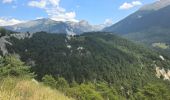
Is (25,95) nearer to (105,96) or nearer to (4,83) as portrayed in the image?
(4,83)

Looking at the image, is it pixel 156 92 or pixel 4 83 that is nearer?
pixel 4 83

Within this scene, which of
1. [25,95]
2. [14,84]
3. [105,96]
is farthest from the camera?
[105,96]

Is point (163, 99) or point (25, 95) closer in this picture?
point (25, 95)

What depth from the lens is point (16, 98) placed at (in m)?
8.12

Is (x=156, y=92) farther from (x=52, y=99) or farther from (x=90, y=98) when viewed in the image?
(x=52, y=99)

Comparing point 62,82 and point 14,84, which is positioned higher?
point 14,84

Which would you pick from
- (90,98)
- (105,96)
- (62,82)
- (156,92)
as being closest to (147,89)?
(156,92)

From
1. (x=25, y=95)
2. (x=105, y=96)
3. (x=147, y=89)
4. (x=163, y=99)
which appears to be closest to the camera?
(x=25, y=95)

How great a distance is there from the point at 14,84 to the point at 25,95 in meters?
0.85

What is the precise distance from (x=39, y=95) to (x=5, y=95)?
→ 1645 millimetres

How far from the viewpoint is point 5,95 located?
7.91m

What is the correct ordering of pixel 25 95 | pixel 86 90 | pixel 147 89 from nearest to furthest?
pixel 25 95, pixel 147 89, pixel 86 90

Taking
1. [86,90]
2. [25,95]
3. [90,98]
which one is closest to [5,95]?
[25,95]

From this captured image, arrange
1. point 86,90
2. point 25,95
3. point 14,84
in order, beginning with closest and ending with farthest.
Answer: point 25,95 → point 14,84 → point 86,90
